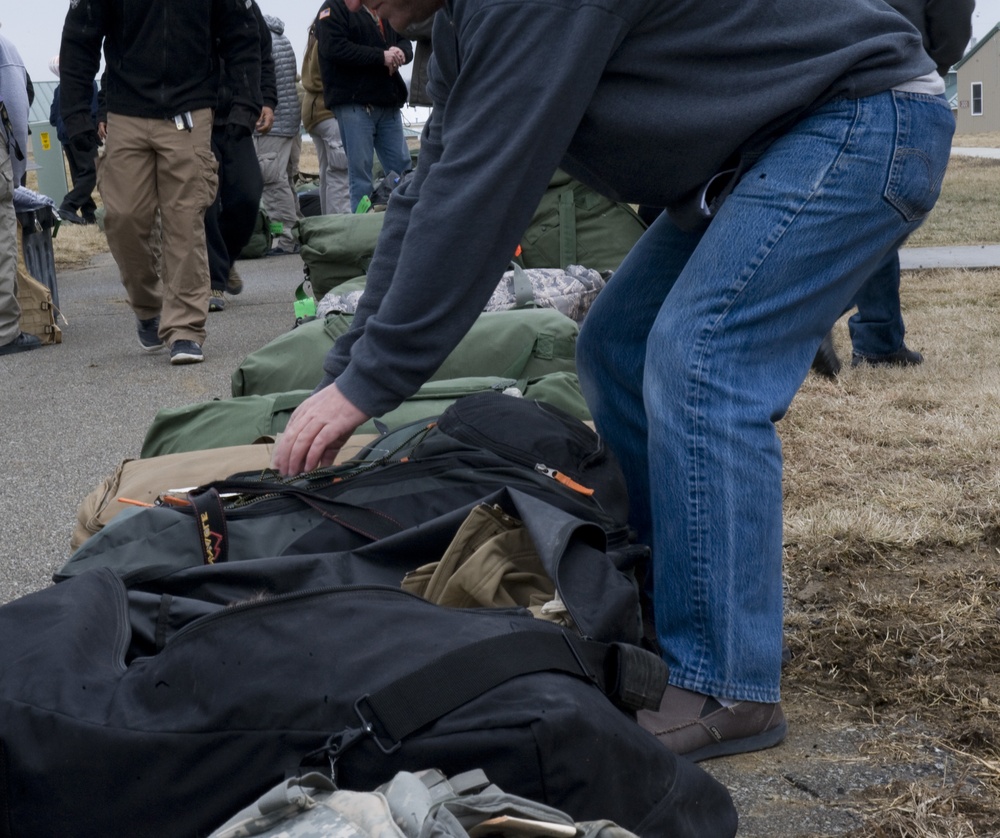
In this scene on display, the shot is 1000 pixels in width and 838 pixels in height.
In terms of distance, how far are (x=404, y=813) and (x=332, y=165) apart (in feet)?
29.0

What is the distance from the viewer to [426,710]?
54.7 inches

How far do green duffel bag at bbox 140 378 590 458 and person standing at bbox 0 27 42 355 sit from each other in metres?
3.63

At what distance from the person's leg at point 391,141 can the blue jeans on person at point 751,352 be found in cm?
680

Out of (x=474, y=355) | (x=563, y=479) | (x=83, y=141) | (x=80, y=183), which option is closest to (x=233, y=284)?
(x=83, y=141)

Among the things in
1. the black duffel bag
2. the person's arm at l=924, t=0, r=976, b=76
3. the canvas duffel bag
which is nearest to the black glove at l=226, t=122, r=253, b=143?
the person's arm at l=924, t=0, r=976, b=76

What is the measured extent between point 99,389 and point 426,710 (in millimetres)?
4396

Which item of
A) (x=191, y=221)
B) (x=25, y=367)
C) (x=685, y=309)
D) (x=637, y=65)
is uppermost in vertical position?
(x=637, y=65)

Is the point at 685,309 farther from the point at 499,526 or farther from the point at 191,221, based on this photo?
the point at 191,221

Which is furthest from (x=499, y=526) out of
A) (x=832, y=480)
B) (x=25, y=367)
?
(x=25, y=367)

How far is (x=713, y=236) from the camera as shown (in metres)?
1.98

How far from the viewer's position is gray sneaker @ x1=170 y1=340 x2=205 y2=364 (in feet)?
19.0

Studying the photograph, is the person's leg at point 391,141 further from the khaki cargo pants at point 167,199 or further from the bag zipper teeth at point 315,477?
the bag zipper teeth at point 315,477

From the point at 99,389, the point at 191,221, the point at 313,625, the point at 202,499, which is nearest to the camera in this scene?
the point at 313,625

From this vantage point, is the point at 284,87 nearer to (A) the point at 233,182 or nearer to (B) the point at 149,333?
(A) the point at 233,182
